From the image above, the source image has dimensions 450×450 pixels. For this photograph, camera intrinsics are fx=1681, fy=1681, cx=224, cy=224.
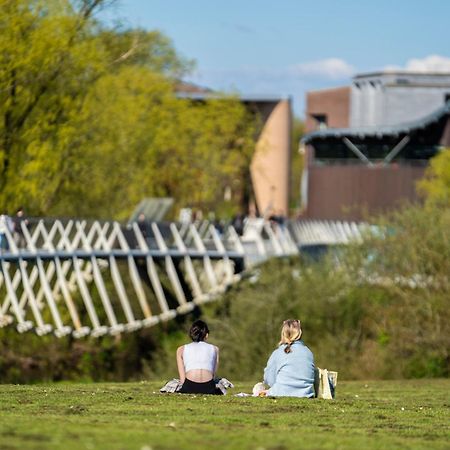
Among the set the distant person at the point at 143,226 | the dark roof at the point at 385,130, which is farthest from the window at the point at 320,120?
the distant person at the point at 143,226

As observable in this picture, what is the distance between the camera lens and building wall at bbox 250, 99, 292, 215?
124 metres

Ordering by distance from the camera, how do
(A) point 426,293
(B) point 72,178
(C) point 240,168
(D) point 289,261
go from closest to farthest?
(A) point 426,293 < (B) point 72,178 < (D) point 289,261 < (C) point 240,168

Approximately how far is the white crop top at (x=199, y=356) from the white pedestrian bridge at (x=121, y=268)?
2897 cm

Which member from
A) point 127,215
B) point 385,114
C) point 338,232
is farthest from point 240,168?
point 127,215

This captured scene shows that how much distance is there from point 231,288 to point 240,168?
44.4m

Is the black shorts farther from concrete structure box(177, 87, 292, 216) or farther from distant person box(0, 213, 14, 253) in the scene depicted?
concrete structure box(177, 87, 292, 216)

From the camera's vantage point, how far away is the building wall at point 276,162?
124 m

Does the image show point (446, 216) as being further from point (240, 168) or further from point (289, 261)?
point (240, 168)

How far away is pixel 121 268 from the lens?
225ft

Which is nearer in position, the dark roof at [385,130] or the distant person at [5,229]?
the distant person at [5,229]

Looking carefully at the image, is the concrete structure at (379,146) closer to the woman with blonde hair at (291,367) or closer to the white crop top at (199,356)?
the woman with blonde hair at (291,367)

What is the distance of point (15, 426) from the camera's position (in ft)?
48.9

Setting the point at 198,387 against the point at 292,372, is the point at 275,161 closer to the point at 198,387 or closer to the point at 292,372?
the point at 198,387

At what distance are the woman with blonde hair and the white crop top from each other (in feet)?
2.38
